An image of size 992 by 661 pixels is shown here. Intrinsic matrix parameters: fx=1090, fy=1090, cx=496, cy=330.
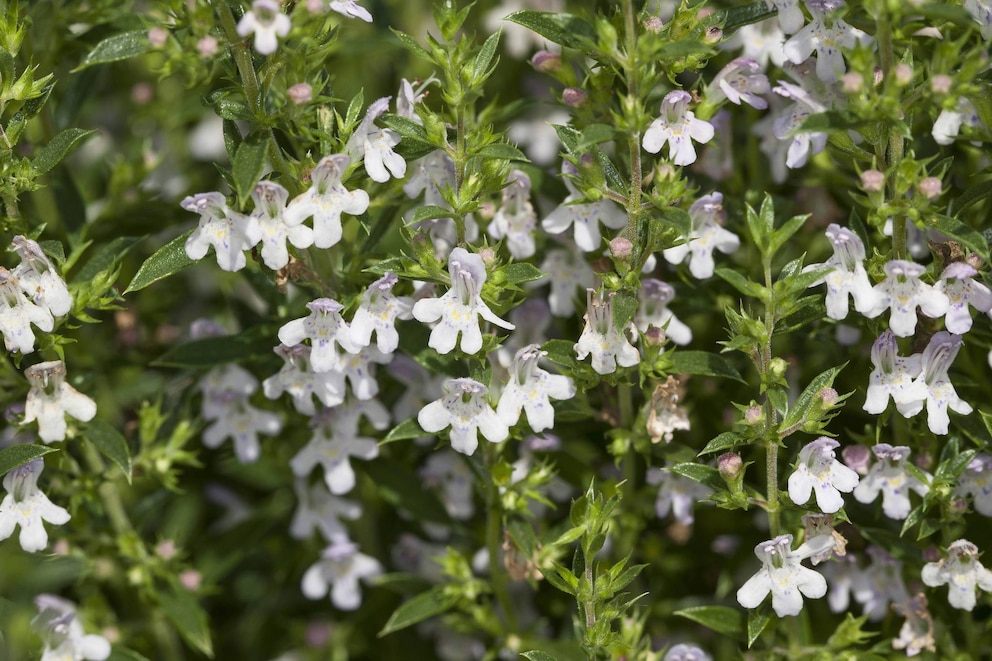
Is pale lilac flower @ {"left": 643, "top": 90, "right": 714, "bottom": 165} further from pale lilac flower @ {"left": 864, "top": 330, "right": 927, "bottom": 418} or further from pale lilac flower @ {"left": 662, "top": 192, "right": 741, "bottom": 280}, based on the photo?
pale lilac flower @ {"left": 864, "top": 330, "right": 927, "bottom": 418}

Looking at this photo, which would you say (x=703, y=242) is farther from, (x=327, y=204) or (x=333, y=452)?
(x=333, y=452)

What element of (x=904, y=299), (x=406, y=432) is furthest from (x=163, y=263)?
(x=904, y=299)

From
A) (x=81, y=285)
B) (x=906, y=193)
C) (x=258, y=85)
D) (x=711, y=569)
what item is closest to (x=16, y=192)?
(x=81, y=285)

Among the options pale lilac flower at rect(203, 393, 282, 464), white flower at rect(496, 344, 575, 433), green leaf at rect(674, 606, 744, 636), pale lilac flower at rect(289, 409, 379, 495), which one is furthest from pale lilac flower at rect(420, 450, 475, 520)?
green leaf at rect(674, 606, 744, 636)

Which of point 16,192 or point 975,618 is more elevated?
point 16,192

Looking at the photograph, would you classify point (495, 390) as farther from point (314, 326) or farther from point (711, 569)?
point (711, 569)
